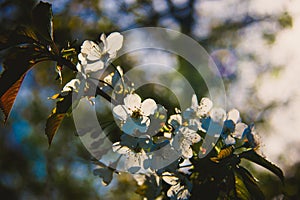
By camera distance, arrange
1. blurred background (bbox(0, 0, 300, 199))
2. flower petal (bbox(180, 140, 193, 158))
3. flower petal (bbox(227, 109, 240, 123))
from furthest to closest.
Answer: blurred background (bbox(0, 0, 300, 199)) < flower petal (bbox(227, 109, 240, 123)) < flower petal (bbox(180, 140, 193, 158))

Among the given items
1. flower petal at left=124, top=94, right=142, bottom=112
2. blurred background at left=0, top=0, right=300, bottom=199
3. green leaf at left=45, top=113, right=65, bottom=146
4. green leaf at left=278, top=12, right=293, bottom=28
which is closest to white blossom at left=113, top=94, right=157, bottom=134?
flower petal at left=124, top=94, right=142, bottom=112

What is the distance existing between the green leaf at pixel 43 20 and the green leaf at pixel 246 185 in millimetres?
303

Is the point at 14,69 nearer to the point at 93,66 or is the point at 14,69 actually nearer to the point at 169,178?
the point at 93,66

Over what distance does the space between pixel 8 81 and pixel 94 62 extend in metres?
0.12

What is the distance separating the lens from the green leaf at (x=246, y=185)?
573mm

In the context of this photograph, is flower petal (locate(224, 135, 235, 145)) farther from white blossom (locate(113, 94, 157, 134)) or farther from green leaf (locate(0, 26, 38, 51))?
green leaf (locate(0, 26, 38, 51))

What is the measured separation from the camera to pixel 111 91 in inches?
23.0

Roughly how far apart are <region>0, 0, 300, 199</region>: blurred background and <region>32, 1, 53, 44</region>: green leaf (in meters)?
2.60

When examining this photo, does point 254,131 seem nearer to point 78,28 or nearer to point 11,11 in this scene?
point 78,28

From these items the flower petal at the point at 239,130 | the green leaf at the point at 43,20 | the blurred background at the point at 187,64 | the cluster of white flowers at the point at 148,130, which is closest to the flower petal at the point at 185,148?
the cluster of white flowers at the point at 148,130

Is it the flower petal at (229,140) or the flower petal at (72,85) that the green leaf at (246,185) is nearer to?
the flower petal at (229,140)

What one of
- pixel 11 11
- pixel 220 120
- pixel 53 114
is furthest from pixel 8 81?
pixel 11 11

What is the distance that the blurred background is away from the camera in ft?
11.3

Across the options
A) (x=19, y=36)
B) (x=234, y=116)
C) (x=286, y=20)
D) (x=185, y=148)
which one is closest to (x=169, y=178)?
(x=185, y=148)
